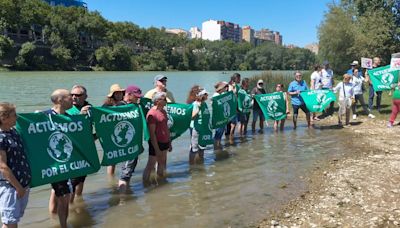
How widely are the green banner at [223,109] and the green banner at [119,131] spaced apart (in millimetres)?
3818

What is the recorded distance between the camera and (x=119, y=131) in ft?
26.4

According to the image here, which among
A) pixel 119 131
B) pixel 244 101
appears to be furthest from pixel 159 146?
pixel 244 101

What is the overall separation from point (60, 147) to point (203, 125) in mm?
4816

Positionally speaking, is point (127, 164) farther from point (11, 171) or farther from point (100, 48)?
point (100, 48)

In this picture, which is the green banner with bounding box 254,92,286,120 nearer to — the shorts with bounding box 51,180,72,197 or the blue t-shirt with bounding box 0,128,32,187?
the shorts with bounding box 51,180,72,197

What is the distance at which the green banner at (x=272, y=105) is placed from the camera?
15.0 m

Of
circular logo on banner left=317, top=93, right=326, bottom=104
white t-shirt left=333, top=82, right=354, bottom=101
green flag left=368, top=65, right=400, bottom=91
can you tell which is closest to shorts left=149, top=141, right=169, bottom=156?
circular logo on banner left=317, top=93, right=326, bottom=104

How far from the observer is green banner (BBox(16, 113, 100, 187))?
19.5 feet

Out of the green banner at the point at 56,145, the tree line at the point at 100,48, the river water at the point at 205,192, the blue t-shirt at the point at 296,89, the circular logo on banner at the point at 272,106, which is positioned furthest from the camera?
the tree line at the point at 100,48

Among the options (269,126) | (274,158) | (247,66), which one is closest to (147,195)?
(274,158)

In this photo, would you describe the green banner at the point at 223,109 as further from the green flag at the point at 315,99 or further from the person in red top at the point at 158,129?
the green flag at the point at 315,99

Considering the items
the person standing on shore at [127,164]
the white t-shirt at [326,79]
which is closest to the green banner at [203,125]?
the person standing on shore at [127,164]

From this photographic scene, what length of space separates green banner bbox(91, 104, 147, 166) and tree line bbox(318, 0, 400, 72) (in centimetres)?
3475

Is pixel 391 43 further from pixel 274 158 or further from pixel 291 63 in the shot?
pixel 291 63
